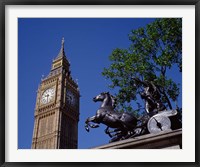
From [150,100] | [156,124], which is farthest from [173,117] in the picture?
[150,100]

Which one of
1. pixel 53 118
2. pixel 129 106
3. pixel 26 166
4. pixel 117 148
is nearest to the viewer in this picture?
pixel 26 166

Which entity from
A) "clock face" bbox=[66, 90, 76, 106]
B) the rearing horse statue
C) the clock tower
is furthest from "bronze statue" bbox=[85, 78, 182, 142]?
the clock tower

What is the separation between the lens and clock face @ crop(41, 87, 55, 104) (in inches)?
2400

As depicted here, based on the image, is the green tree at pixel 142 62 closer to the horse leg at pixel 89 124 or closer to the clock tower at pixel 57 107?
the horse leg at pixel 89 124

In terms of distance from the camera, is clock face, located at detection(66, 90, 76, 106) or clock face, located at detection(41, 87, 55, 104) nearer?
clock face, located at detection(66, 90, 76, 106)

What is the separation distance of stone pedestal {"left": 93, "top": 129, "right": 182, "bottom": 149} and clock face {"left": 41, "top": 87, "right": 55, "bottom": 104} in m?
55.4

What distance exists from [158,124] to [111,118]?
3.26 feet

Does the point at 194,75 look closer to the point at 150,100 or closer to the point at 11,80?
the point at 150,100

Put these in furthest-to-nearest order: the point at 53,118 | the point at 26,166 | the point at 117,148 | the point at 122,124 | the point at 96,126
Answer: the point at 53,118
the point at 96,126
the point at 122,124
the point at 117,148
the point at 26,166

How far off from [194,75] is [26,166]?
2.74m

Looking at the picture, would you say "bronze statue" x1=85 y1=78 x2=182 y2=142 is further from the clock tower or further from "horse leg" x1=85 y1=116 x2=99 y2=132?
the clock tower

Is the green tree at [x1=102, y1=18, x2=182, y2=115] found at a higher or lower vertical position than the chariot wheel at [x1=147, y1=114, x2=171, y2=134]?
higher

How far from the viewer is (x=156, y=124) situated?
6.32 meters

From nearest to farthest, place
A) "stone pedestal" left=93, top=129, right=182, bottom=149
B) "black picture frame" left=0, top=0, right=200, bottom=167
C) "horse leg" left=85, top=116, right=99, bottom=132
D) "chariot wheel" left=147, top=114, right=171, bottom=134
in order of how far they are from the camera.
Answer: "black picture frame" left=0, top=0, right=200, bottom=167 → "stone pedestal" left=93, top=129, right=182, bottom=149 → "chariot wheel" left=147, top=114, right=171, bottom=134 → "horse leg" left=85, top=116, right=99, bottom=132
